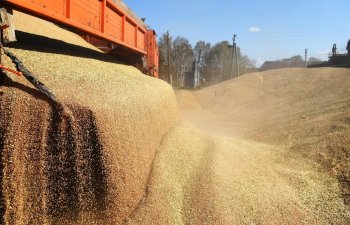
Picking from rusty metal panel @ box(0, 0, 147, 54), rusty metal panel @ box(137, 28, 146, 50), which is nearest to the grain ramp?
rusty metal panel @ box(0, 0, 147, 54)

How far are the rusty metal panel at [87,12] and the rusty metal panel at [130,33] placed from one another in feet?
4.59

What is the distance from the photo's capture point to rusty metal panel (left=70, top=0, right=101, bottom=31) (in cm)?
445

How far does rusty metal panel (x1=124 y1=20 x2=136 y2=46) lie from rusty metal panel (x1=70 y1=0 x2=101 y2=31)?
4.59 feet

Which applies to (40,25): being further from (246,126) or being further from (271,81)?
(271,81)

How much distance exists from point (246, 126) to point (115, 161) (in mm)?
7508

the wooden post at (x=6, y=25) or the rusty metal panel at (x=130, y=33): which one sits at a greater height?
the rusty metal panel at (x=130, y=33)

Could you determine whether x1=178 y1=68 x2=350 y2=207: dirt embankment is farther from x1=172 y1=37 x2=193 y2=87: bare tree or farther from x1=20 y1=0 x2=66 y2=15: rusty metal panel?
x1=172 y1=37 x2=193 y2=87: bare tree

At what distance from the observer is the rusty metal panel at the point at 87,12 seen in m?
4.45

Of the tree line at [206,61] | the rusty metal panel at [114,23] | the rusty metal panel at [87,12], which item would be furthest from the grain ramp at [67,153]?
the tree line at [206,61]

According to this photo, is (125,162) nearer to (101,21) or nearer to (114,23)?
(101,21)

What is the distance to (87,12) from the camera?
4797mm

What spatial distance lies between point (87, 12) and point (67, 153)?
87.5 inches

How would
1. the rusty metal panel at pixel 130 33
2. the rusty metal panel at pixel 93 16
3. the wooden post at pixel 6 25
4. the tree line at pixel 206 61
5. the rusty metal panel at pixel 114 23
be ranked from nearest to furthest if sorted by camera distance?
the wooden post at pixel 6 25 < the rusty metal panel at pixel 93 16 < the rusty metal panel at pixel 114 23 < the rusty metal panel at pixel 130 33 < the tree line at pixel 206 61

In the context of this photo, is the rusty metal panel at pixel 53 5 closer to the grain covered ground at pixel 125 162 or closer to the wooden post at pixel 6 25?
the wooden post at pixel 6 25
